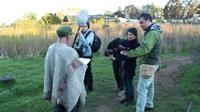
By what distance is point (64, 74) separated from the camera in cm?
575

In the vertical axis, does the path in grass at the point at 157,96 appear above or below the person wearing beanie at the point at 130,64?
below

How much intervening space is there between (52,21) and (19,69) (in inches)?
573

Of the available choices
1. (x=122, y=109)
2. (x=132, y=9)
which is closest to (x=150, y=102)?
(x=122, y=109)

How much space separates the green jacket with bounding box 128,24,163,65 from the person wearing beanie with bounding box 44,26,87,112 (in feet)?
4.06

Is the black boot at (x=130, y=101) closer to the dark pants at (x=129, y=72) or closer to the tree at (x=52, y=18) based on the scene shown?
the dark pants at (x=129, y=72)

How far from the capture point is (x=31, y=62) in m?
15.3

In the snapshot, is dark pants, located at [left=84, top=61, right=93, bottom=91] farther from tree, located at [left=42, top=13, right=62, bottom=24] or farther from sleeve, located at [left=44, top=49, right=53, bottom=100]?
tree, located at [left=42, top=13, right=62, bottom=24]

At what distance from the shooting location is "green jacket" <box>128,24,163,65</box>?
6703 millimetres

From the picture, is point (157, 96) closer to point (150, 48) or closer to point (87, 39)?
point (87, 39)

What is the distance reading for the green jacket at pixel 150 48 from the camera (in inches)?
264

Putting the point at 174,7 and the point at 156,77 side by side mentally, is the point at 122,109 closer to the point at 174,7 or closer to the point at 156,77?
the point at 156,77

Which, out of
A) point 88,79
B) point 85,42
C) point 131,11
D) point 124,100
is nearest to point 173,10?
point 131,11

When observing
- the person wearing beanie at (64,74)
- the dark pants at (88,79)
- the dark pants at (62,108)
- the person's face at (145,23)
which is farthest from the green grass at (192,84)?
the person wearing beanie at (64,74)

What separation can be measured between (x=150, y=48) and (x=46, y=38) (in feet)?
36.5
